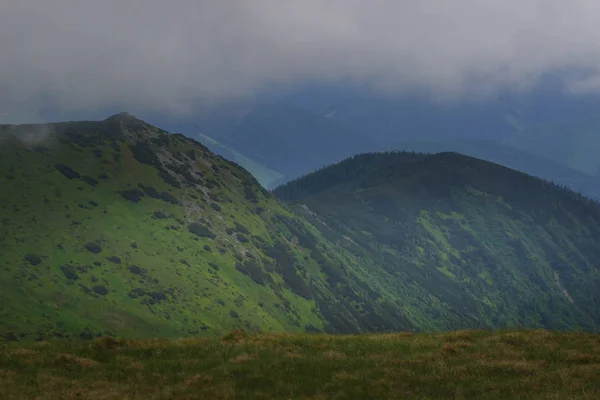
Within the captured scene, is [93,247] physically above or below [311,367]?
below

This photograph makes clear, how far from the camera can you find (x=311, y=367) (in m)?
22.5

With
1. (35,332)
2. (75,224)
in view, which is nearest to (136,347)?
(35,332)

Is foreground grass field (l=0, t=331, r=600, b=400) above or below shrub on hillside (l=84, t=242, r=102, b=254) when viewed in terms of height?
above

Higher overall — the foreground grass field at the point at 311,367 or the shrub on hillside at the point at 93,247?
the foreground grass field at the point at 311,367

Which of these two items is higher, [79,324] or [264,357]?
[264,357]

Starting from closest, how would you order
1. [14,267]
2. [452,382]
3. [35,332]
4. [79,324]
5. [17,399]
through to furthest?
[17,399]
[452,382]
[35,332]
[79,324]
[14,267]

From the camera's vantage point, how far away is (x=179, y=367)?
22.9 meters

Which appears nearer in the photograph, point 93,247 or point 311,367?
point 311,367

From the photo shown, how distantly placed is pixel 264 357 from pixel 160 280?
594ft

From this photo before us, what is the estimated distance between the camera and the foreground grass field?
19.4m

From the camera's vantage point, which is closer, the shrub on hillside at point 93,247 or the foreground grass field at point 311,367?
the foreground grass field at point 311,367

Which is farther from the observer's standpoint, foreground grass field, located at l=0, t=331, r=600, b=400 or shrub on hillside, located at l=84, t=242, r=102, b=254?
shrub on hillside, located at l=84, t=242, r=102, b=254

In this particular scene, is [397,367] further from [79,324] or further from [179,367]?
[79,324]

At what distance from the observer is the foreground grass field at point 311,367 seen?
63.7 feet
